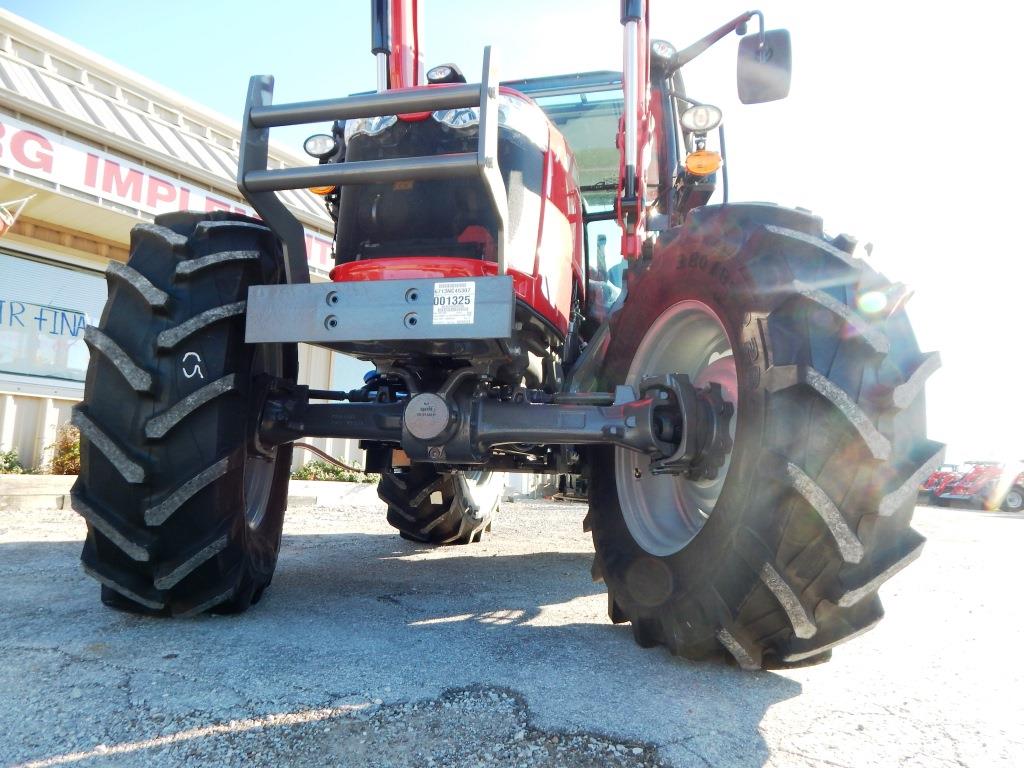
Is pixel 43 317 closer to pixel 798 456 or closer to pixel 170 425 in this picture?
pixel 170 425

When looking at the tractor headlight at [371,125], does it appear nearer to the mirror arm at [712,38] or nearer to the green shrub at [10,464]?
the mirror arm at [712,38]

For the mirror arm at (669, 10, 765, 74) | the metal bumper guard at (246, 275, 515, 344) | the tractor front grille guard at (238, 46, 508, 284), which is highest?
the mirror arm at (669, 10, 765, 74)

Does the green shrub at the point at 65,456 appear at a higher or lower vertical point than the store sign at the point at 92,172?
lower

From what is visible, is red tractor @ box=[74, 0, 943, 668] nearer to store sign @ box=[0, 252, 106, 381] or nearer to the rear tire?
store sign @ box=[0, 252, 106, 381]

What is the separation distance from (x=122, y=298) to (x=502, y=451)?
153cm

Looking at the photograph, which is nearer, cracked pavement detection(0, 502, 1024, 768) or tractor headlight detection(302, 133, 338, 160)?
cracked pavement detection(0, 502, 1024, 768)

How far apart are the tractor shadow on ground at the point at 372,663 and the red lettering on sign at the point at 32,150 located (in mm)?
6969

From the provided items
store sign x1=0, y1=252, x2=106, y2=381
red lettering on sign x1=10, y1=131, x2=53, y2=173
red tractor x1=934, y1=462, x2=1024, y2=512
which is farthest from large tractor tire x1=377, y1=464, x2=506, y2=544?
red tractor x1=934, y1=462, x2=1024, y2=512

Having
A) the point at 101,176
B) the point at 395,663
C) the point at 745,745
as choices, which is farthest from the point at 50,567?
the point at 101,176

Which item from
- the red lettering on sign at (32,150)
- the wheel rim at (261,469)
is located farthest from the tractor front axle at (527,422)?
the red lettering on sign at (32,150)

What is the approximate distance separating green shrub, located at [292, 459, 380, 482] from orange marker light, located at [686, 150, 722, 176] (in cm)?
891

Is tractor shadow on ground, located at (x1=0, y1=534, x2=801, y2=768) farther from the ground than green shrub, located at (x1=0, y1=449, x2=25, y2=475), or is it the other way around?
green shrub, located at (x1=0, y1=449, x2=25, y2=475)

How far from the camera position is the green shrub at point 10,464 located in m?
8.30

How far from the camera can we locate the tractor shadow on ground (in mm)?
1739
